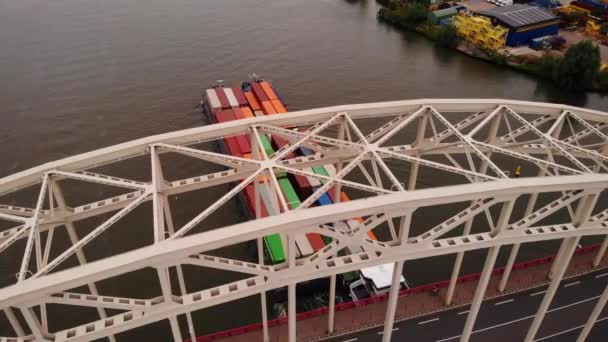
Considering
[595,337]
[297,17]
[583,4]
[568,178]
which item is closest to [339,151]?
[568,178]

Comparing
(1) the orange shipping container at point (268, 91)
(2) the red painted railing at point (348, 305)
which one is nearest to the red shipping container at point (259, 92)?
(1) the orange shipping container at point (268, 91)

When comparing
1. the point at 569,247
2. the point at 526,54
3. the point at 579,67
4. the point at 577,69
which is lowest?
the point at 569,247

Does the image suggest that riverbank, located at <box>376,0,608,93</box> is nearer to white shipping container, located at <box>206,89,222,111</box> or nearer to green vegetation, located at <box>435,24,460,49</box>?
green vegetation, located at <box>435,24,460,49</box>

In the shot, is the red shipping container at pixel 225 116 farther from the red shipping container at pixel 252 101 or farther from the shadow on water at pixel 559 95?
the shadow on water at pixel 559 95

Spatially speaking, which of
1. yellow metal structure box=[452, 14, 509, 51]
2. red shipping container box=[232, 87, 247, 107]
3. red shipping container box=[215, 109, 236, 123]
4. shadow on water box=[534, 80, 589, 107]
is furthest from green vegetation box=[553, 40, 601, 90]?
red shipping container box=[215, 109, 236, 123]

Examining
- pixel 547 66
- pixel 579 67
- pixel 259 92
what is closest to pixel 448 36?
pixel 547 66

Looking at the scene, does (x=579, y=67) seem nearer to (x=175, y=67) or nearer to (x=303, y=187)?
(x=303, y=187)
